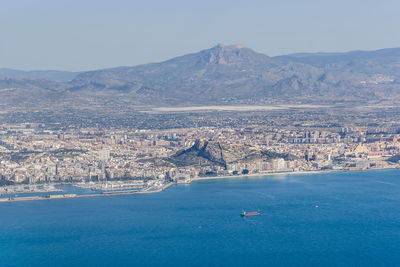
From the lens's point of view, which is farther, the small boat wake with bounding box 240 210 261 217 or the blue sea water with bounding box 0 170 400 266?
the small boat wake with bounding box 240 210 261 217

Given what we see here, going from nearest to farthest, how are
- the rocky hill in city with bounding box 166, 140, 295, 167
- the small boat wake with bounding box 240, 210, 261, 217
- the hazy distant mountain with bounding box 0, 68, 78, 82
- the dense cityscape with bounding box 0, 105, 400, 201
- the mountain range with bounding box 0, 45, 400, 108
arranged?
the small boat wake with bounding box 240, 210, 261, 217 < the dense cityscape with bounding box 0, 105, 400, 201 < the rocky hill in city with bounding box 166, 140, 295, 167 < the mountain range with bounding box 0, 45, 400, 108 < the hazy distant mountain with bounding box 0, 68, 78, 82

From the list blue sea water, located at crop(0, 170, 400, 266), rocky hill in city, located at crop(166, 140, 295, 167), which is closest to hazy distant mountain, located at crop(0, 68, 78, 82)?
rocky hill in city, located at crop(166, 140, 295, 167)

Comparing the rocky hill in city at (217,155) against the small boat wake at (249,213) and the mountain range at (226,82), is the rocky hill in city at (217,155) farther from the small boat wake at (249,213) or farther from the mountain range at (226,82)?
the mountain range at (226,82)

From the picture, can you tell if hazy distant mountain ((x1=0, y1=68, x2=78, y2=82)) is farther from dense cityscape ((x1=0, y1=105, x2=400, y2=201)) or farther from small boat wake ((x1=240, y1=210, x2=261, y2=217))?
small boat wake ((x1=240, y1=210, x2=261, y2=217))

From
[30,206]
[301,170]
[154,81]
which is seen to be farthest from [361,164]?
[154,81]

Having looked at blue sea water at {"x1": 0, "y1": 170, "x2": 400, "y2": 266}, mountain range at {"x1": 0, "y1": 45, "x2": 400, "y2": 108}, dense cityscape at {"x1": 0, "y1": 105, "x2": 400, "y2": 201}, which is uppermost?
mountain range at {"x1": 0, "y1": 45, "x2": 400, "y2": 108}

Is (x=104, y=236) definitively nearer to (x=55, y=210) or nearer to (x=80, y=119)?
(x=55, y=210)

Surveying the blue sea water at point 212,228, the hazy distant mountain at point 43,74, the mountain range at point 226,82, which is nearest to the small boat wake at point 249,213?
the blue sea water at point 212,228
